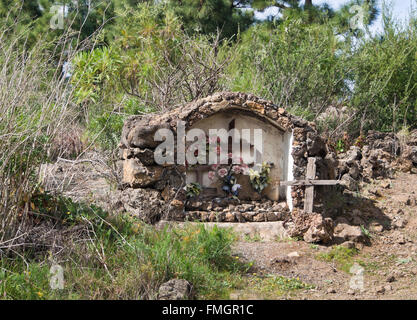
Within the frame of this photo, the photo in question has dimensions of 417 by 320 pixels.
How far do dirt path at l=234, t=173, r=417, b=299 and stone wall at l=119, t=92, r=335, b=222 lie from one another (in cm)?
111

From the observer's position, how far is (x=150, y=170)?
7363 mm

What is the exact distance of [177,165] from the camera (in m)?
7.50

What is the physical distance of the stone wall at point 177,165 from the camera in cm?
733

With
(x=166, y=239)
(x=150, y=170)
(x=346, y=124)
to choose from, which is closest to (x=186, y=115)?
(x=150, y=170)

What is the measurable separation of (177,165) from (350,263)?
110 inches

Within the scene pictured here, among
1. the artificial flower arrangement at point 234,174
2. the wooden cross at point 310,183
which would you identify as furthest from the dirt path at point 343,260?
the artificial flower arrangement at point 234,174

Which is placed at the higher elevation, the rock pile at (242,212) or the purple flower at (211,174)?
the purple flower at (211,174)

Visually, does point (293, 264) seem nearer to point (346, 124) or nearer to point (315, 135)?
point (315, 135)

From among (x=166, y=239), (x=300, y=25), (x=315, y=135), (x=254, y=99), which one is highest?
(x=300, y=25)

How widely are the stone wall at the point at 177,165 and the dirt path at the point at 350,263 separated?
1110mm

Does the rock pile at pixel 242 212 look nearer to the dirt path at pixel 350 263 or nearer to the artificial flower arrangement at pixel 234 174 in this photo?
the artificial flower arrangement at pixel 234 174

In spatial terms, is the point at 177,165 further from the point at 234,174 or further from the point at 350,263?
the point at 350,263

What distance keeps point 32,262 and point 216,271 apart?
75.8 inches

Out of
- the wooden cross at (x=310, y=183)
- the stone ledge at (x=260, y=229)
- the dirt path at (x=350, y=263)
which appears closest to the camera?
the dirt path at (x=350, y=263)
